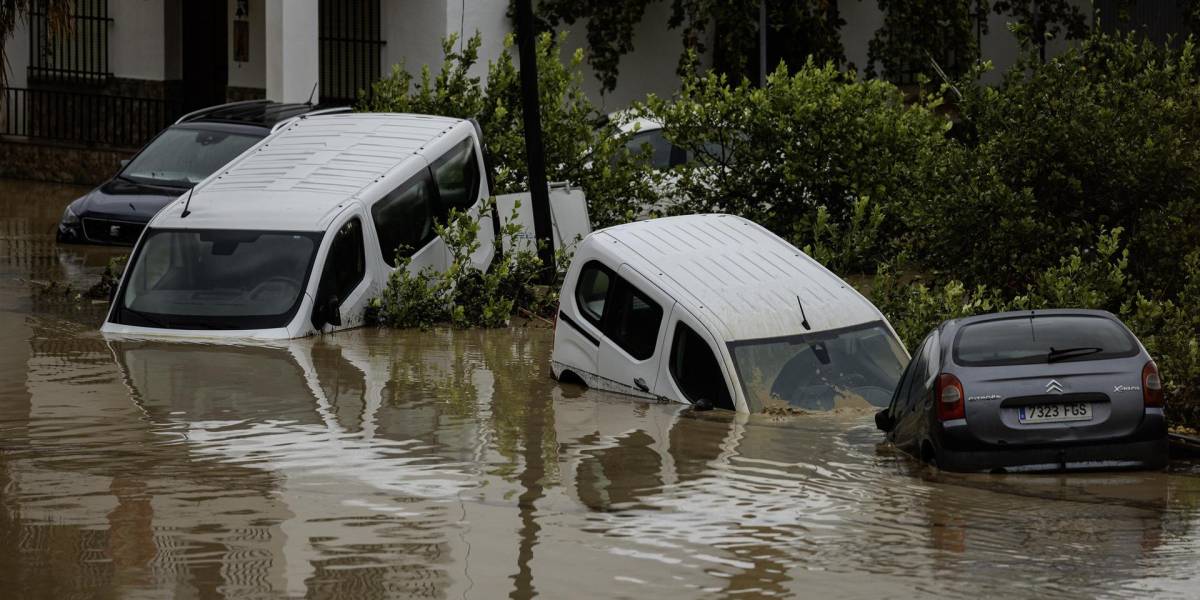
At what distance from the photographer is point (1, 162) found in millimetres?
30250

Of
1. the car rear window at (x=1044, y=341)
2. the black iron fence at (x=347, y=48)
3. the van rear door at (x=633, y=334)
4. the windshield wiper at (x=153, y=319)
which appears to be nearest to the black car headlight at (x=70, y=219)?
the windshield wiper at (x=153, y=319)

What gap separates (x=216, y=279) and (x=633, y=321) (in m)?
3.91

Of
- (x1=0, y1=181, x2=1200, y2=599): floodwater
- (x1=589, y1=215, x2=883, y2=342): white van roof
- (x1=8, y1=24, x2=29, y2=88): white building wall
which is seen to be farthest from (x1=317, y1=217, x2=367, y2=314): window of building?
(x1=8, y1=24, x2=29, y2=88): white building wall

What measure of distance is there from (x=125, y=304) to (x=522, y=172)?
5.89 meters

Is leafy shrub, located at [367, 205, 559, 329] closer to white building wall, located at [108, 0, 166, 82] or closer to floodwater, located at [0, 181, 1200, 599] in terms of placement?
floodwater, located at [0, 181, 1200, 599]

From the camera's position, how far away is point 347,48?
98.6 feet

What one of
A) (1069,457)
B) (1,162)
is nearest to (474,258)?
(1069,457)

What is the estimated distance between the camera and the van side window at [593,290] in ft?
44.0

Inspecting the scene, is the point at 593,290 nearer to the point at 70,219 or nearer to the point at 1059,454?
the point at 1059,454

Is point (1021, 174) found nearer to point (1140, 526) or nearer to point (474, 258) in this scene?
point (474, 258)

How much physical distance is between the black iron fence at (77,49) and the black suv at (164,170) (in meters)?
10.4

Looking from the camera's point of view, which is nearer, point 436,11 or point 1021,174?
point 1021,174

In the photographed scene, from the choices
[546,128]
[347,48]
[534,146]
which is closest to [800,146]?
[534,146]

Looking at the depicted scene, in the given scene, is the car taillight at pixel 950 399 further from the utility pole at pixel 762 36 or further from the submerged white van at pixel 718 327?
the utility pole at pixel 762 36
